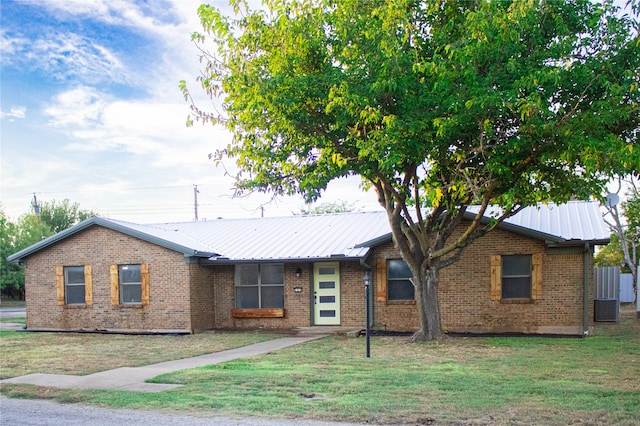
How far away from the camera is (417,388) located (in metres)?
7.82

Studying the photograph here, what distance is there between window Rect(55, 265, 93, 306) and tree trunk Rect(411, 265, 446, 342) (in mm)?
11280

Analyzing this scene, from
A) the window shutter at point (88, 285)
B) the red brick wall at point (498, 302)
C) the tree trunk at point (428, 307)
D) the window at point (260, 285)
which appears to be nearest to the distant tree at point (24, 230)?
the window shutter at point (88, 285)

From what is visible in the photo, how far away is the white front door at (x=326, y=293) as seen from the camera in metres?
17.3

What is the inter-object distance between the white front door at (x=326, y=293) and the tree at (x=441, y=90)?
517 cm

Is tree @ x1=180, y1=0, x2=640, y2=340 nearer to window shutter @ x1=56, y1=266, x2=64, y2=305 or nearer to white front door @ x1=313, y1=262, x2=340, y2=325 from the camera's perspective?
white front door @ x1=313, y1=262, x2=340, y2=325

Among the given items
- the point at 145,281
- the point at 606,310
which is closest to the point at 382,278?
the point at 145,281

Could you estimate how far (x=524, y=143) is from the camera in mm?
10914

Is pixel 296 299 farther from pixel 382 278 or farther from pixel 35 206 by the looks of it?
pixel 35 206

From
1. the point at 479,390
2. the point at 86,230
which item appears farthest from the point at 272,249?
the point at 479,390

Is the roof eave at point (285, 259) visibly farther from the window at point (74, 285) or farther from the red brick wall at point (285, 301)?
the window at point (74, 285)

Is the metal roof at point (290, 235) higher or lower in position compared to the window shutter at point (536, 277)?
higher

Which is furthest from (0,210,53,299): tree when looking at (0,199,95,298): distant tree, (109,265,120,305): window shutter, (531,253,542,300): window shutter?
(531,253,542,300): window shutter

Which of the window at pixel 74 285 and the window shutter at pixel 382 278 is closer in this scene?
the window shutter at pixel 382 278

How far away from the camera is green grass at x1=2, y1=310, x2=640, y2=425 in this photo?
6.46 meters
